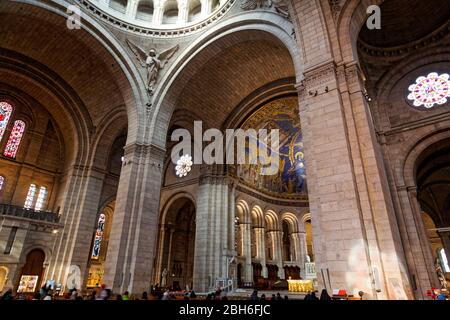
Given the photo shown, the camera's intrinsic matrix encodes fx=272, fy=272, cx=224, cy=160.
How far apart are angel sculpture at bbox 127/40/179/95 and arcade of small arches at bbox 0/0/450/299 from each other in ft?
0.95

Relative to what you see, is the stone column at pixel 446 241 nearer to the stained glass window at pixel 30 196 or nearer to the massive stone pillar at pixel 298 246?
the massive stone pillar at pixel 298 246

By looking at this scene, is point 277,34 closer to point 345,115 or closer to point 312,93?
Result: point 312,93

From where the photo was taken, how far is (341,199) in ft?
22.8

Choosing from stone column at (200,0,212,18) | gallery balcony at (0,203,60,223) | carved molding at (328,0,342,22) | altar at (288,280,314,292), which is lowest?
altar at (288,280,314,292)

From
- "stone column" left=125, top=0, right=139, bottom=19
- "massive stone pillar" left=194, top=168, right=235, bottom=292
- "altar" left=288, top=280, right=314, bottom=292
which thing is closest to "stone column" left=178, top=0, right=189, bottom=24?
"stone column" left=125, top=0, right=139, bottom=19

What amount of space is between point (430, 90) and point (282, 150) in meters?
12.5

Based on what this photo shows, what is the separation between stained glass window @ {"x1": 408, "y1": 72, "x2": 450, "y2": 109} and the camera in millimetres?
12352

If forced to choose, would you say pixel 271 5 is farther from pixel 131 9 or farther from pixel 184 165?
pixel 184 165

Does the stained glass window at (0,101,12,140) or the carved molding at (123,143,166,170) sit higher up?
the stained glass window at (0,101,12,140)

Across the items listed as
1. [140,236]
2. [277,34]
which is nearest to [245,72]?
[277,34]

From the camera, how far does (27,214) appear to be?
14.8 meters

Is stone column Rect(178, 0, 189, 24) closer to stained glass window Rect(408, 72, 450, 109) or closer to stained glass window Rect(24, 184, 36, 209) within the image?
stained glass window Rect(408, 72, 450, 109)

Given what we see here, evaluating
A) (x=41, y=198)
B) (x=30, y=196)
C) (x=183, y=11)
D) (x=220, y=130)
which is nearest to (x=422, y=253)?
(x=220, y=130)

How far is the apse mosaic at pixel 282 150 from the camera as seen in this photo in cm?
1855
